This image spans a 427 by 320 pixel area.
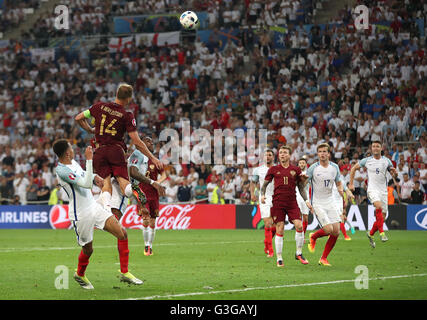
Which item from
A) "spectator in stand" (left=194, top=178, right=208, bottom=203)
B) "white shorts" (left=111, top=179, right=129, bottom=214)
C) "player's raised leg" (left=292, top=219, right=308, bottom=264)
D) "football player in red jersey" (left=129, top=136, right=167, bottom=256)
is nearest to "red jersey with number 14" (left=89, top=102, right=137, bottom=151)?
"white shorts" (left=111, top=179, right=129, bottom=214)

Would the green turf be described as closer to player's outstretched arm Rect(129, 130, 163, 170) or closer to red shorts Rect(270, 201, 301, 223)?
red shorts Rect(270, 201, 301, 223)

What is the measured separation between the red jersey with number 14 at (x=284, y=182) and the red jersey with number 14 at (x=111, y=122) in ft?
12.1

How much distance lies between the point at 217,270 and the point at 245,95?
20.1 meters

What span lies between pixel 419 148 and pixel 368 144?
1.94 metres

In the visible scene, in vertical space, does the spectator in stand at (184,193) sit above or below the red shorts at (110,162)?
below

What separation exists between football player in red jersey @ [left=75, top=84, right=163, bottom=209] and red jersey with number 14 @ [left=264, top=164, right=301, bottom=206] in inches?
124

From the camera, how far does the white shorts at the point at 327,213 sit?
14.8 meters

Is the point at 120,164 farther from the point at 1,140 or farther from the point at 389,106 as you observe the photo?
the point at 1,140

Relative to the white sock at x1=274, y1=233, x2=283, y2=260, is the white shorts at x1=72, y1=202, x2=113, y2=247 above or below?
above

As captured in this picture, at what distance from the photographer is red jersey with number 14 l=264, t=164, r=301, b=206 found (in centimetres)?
1463

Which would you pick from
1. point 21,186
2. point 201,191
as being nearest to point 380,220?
point 201,191

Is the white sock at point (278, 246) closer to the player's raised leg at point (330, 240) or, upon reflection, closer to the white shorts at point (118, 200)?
the player's raised leg at point (330, 240)

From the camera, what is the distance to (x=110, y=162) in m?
12.4

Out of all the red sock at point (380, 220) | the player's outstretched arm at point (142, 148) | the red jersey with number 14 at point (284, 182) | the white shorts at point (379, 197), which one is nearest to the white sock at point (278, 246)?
the red jersey with number 14 at point (284, 182)
